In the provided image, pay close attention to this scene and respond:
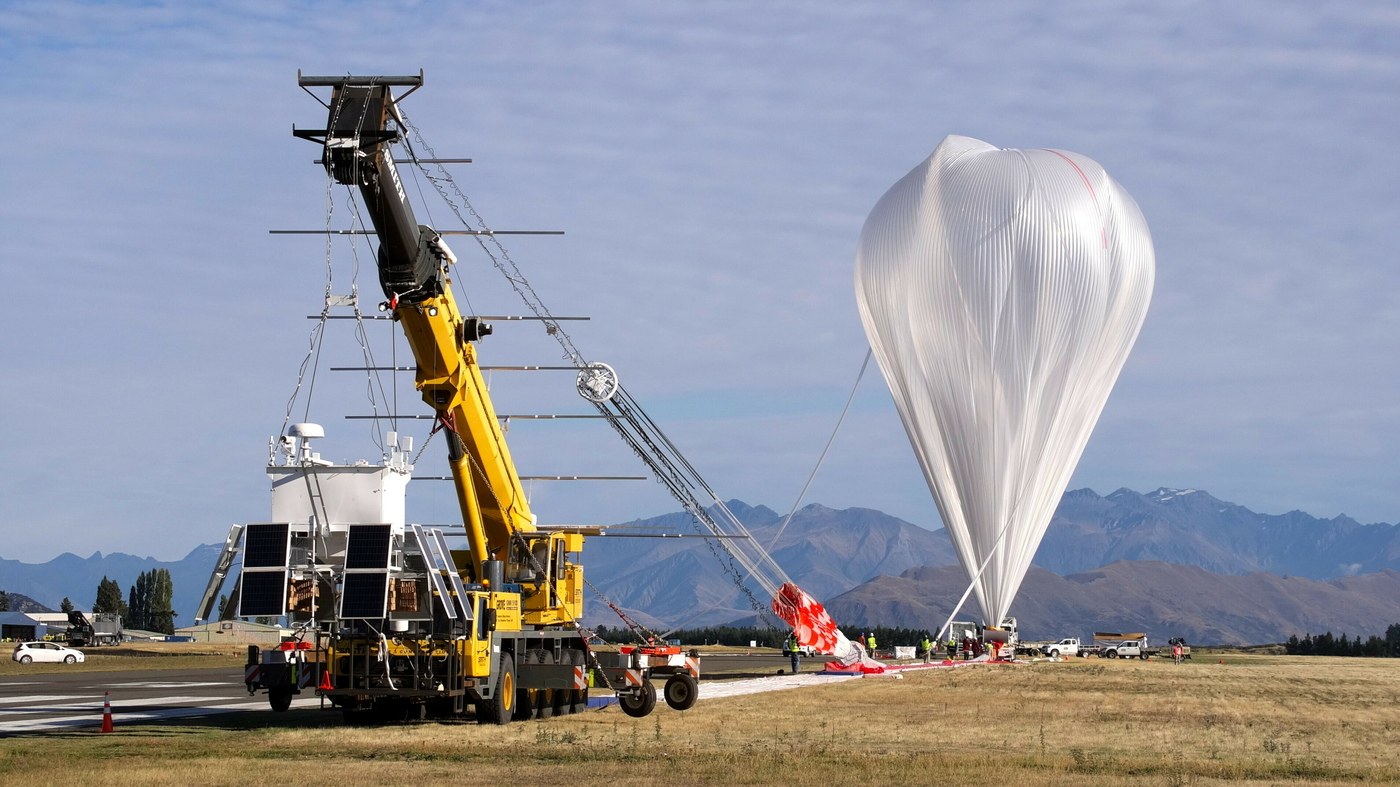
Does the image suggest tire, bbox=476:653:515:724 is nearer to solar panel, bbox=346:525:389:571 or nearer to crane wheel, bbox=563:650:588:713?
crane wheel, bbox=563:650:588:713

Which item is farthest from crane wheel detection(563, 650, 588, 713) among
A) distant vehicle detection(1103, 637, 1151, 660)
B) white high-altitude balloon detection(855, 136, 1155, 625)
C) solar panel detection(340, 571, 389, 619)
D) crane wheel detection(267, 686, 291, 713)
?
distant vehicle detection(1103, 637, 1151, 660)

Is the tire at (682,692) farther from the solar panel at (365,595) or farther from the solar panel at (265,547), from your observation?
the solar panel at (265,547)

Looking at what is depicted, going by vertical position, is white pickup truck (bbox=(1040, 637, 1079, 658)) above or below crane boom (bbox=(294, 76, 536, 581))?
below

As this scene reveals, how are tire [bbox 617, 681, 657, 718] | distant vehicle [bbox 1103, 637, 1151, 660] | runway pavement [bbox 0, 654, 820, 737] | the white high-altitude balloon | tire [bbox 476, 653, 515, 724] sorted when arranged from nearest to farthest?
tire [bbox 476, 653, 515, 724] → runway pavement [bbox 0, 654, 820, 737] → tire [bbox 617, 681, 657, 718] → the white high-altitude balloon → distant vehicle [bbox 1103, 637, 1151, 660]

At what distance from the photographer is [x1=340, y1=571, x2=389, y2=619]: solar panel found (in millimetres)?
23531

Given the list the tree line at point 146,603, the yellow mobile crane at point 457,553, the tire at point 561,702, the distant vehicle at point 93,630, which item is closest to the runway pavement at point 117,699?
the tire at point 561,702

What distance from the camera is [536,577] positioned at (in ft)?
92.8

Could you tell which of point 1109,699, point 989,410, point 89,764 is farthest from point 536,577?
point 989,410

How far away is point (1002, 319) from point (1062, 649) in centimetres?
3100

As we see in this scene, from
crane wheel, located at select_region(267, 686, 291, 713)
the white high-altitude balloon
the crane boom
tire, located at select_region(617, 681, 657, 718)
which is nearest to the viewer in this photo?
the crane boom

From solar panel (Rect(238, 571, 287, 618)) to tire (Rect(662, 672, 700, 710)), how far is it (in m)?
8.90

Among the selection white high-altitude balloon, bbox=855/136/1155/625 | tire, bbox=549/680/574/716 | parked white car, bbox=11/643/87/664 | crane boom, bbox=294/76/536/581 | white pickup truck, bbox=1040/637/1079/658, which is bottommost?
tire, bbox=549/680/574/716

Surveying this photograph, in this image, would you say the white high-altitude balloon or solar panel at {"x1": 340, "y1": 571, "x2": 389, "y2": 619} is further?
the white high-altitude balloon

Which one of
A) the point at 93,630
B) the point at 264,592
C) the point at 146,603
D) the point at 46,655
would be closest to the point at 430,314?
the point at 264,592
